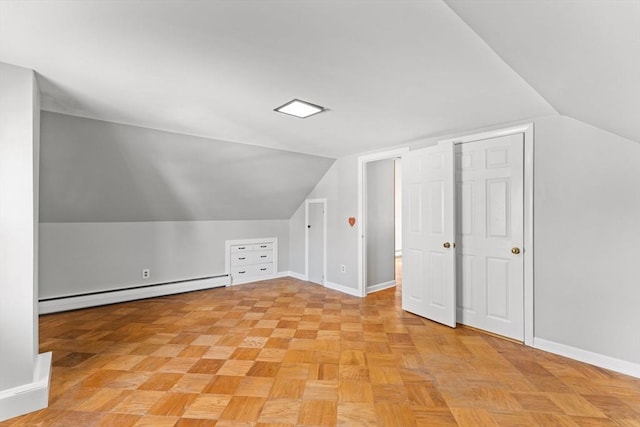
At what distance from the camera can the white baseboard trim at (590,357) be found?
7.21 feet

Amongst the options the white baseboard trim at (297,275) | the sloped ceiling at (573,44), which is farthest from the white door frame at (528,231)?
the white baseboard trim at (297,275)

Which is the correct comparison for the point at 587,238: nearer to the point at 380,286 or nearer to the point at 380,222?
the point at 380,222

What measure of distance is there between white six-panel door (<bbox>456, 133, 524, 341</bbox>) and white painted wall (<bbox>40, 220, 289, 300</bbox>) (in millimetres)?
3473

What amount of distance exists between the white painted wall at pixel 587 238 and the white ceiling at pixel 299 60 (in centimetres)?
32

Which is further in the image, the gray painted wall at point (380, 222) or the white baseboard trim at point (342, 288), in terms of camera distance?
the gray painted wall at point (380, 222)

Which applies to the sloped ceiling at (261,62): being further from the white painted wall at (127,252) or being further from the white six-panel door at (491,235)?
the white painted wall at (127,252)

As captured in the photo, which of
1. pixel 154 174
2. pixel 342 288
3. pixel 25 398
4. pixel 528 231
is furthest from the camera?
pixel 342 288

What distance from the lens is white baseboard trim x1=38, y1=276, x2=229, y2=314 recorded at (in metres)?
3.57

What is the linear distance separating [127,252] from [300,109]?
11.0 ft

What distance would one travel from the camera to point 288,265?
5.66m

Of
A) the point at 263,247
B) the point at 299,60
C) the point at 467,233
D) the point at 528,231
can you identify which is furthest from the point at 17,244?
the point at 528,231

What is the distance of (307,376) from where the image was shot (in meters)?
2.20

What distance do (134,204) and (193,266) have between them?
130 cm

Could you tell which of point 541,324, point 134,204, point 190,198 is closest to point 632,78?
point 541,324
